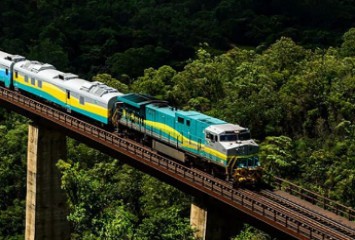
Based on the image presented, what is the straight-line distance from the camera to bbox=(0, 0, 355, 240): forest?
60.4 meters

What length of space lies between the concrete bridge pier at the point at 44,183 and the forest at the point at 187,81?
328cm

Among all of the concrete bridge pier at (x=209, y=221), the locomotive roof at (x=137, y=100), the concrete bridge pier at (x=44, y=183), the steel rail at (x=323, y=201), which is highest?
the locomotive roof at (x=137, y=100)

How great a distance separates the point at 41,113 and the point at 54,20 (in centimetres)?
7901

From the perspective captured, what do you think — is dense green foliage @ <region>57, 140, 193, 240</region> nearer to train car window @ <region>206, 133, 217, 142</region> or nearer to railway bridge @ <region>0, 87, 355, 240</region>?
railway bridge @ <region>0, 87, 355, 240</region>

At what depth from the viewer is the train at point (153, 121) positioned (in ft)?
161

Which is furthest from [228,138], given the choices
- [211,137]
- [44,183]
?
[44,183]

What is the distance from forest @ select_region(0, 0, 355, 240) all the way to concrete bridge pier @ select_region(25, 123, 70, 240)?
3.28 m

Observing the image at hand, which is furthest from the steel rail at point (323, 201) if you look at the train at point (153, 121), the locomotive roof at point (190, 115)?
the locomotive roof at point (190, 115)

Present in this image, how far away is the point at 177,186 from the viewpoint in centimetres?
5072

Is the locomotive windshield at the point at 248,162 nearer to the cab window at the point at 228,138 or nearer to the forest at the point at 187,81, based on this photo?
the cab window at the point at 228,138

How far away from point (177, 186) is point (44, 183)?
20.9 m

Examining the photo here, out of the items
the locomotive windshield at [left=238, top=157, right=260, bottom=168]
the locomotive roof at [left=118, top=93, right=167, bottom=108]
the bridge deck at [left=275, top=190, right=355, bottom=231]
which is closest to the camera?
the bridge deck at [left=275, top=190, right=355, bottom=231]

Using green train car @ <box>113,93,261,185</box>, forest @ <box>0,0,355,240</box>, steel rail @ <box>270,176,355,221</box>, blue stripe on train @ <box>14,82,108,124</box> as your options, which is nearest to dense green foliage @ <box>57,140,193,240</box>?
forest @ <box>0,0,355,240</box>

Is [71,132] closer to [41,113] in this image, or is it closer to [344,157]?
[41,113]
